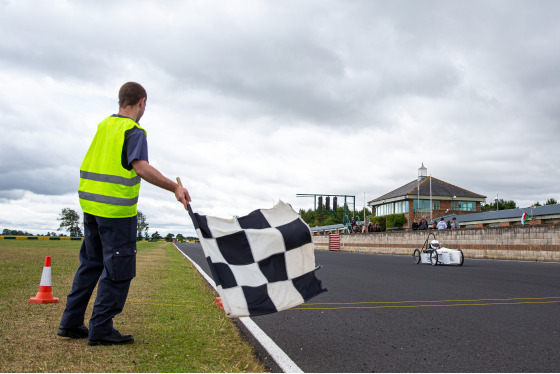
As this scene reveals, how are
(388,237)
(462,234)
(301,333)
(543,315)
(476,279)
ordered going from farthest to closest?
1. (388,237)
2. (462,234)
3. (476,279)
4. (543,315)
5. (301,333)

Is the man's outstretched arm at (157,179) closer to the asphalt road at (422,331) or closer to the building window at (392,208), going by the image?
the asphalt road at (422,331)

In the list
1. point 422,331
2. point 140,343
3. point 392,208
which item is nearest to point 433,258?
point 422,331

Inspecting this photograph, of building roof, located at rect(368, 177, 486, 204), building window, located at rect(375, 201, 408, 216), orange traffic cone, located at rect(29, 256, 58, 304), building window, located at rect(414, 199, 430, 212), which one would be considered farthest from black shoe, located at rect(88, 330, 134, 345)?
building window, located at rect(375, 201, 408, 216)

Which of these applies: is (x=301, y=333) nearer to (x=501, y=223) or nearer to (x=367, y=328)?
(x=367, y=328)

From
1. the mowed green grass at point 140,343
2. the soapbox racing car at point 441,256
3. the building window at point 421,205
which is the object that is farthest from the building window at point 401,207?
the mowed green grass at point 140,343

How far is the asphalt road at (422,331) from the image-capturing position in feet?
10.8

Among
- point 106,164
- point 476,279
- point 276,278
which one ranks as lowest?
point 476,279

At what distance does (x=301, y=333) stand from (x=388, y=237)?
30.0 meters

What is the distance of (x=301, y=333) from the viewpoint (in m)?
4.25

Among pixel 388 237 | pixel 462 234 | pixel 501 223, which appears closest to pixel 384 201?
pixel 501 223

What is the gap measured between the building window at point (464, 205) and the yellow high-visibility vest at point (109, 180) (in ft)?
209

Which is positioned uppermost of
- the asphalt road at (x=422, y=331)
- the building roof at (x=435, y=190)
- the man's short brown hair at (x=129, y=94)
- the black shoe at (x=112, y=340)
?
the building roof at (x=435, y=190)

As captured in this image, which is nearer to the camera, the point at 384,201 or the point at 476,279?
the point at 476,279

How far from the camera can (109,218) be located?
11.2 feet
